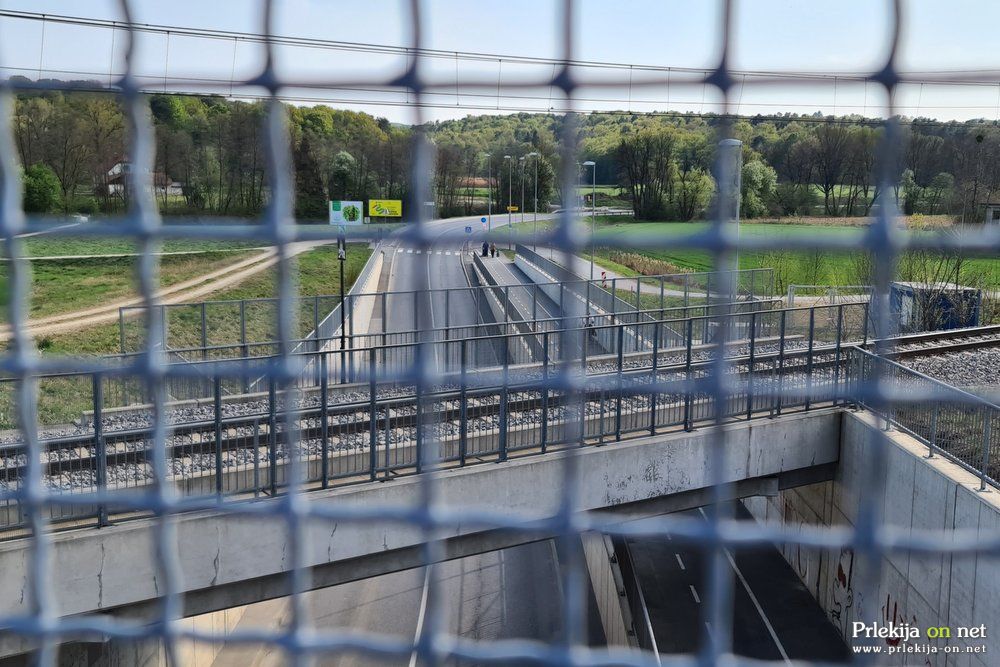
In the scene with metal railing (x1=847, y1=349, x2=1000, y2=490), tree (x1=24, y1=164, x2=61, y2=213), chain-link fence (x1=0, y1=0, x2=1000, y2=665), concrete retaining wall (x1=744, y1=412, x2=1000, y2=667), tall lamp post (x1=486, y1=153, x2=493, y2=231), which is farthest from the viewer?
metal railing (x1=847, y1=349, x2=1000, y2=490)

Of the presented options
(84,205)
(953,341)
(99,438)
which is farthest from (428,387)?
(953,341)

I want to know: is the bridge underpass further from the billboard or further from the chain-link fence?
the chain-link fence

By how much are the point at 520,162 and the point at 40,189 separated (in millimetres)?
1118

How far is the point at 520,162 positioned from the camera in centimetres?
175

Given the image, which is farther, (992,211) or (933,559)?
(933,559)

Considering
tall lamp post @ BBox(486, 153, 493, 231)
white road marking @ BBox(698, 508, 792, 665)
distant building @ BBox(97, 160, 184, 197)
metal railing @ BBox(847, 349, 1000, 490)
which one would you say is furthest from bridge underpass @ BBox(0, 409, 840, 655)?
tall lamp post @ BBox(486, 153, 493, 231)

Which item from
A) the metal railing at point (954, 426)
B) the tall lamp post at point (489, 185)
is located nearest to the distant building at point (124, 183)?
the tall lamp post at point (489, 185)

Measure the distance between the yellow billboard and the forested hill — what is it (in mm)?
29

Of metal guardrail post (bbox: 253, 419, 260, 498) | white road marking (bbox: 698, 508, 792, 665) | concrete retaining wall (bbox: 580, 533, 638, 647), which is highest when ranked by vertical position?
metal guardrail post (bbox: 253, 419, 260, 498)

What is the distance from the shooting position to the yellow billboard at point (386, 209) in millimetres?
1755

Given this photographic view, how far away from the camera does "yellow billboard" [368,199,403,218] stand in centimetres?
175

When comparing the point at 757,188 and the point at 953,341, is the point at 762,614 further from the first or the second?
the point at 757,188

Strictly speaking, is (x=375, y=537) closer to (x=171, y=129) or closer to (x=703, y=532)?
(x=171, y=129)

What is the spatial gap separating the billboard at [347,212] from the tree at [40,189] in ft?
2.30
